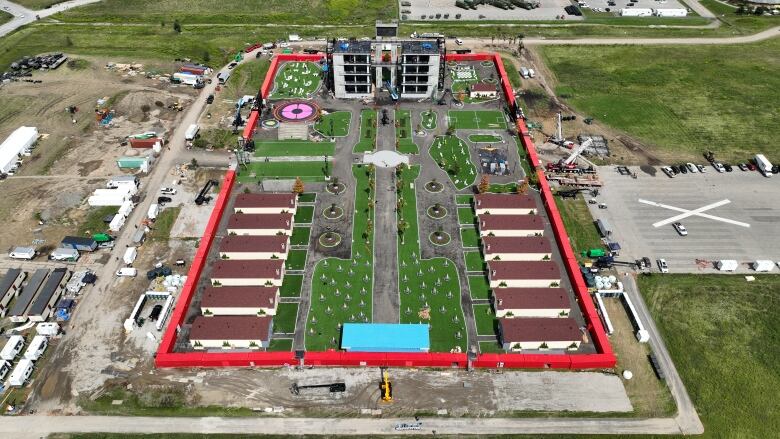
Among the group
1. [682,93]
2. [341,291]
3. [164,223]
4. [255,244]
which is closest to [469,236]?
[341,291]

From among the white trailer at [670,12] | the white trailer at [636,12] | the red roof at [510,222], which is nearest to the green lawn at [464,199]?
the red roof at [510,222]

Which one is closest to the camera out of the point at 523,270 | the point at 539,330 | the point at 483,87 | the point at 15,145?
the point at 539,330

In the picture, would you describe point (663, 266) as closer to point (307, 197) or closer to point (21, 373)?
point (307, 197)

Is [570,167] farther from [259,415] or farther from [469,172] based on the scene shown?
[259,415]

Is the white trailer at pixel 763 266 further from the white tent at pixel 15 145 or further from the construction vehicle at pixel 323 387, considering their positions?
the white tent at pixel 15 145

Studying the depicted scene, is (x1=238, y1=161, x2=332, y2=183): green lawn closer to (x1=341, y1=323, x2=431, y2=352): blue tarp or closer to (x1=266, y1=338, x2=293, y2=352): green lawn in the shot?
(x1=266, y1=338, x2=293, y2=352): green lawn

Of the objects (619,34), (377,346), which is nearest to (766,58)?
(619,34)
